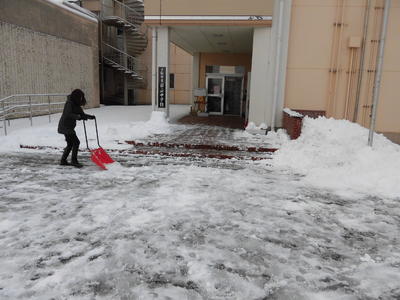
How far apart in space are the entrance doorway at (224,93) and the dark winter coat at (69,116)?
42.4 ft

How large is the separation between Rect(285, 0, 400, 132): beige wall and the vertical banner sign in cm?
492

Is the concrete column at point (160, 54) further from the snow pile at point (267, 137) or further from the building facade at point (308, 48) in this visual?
the snow pile at point (267, 137)

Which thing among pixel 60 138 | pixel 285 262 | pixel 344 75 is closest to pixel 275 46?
pixel 344 75

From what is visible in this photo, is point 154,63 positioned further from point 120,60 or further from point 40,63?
point 120,60

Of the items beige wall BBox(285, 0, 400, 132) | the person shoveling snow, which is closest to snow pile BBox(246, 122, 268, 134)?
beige wall BBox(285, 0, 400, 132)

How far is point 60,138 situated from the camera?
984 cm

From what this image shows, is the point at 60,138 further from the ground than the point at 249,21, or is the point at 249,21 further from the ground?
the point at 249,21

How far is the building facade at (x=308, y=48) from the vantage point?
11.7 m

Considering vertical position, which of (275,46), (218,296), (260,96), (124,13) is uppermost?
(124,13)

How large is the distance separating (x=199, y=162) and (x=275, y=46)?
6.75 metres

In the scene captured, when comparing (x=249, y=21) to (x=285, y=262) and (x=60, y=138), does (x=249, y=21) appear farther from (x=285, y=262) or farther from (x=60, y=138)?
(x=285, y=262)

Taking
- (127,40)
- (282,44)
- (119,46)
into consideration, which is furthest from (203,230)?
(119,46)

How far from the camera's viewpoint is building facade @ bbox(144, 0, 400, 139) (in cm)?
1167

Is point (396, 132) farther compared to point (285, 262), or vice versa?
point (396, 132)
